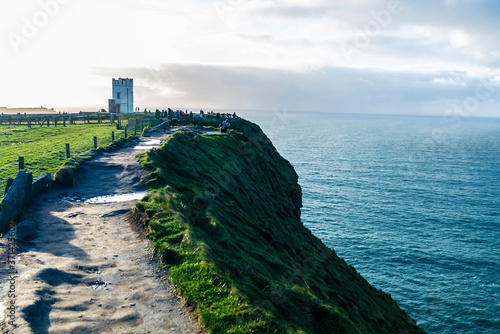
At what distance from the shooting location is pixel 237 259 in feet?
37.9

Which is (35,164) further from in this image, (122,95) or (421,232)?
(122,95)

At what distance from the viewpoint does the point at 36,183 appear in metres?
15.8

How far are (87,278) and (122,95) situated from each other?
7654cm

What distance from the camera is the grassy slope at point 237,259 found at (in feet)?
28.4

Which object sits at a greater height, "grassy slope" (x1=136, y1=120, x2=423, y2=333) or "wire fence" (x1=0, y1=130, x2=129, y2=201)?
"wire fence" (x1=0, y1=130, x2=129, y2=201)

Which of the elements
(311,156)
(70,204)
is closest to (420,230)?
(70,204)

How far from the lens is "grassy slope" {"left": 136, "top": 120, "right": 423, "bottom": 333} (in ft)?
28.4

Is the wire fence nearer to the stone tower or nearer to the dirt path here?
the dirt path

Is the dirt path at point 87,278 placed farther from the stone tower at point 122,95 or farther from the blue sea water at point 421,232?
the stone tower at point 122,95

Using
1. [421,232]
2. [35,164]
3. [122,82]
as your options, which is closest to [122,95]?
[122,82]

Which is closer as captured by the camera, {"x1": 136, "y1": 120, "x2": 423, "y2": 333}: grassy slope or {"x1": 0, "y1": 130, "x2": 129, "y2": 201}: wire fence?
{"x1": 136, "y1": 120, "x2": 423, "y2": 333}: grassy slope

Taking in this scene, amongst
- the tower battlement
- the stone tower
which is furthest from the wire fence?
the tower battlement

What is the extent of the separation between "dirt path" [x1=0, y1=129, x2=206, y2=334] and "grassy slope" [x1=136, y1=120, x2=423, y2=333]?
612 mm

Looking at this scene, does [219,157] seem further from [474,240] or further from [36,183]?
[474,240]
